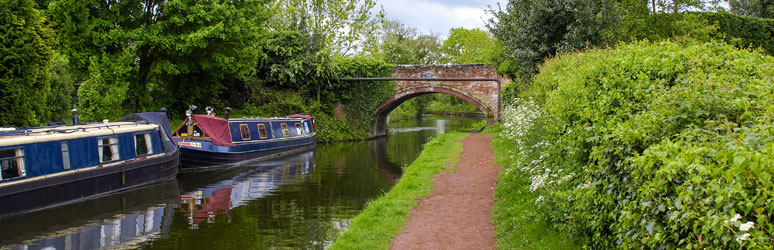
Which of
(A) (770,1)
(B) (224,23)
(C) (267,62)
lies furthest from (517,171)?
(A) (770,1)

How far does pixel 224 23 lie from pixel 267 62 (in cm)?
675

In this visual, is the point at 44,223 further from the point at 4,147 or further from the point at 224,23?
the point at 224,23

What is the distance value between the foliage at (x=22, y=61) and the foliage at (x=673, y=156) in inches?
471

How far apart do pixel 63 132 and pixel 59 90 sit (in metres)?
8.31

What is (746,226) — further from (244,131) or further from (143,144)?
(244,131)

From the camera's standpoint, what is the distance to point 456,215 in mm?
7820

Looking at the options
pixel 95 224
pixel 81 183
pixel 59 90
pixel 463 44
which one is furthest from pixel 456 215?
pixel 463 44

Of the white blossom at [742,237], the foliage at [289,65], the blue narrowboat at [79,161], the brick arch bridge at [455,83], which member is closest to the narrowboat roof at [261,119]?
the foliage at [289,65]

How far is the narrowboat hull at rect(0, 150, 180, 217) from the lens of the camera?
9.54 m

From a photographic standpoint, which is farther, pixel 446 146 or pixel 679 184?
pixel 446 146

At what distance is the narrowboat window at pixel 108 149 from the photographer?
11.7 m

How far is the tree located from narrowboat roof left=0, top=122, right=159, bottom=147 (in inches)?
144

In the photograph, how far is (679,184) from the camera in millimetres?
3117

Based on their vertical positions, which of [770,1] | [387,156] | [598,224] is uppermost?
[770,1]
